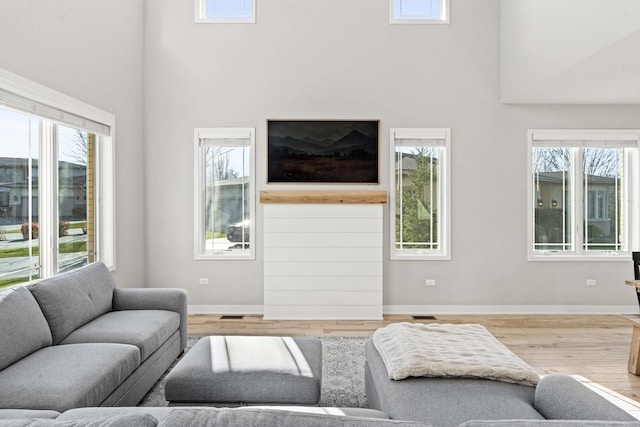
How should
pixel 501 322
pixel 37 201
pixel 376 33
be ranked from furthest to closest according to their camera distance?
pixel 376 33 < pixel 501 322 < pixel 37 201

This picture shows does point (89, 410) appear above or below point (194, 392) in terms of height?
above

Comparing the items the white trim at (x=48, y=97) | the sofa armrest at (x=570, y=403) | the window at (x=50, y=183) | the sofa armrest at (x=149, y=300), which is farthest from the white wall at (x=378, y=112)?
the sofa armrest at (x=570, y=403)

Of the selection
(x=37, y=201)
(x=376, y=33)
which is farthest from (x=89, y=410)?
(x=376, y=33)

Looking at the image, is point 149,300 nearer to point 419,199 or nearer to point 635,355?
point 419,199

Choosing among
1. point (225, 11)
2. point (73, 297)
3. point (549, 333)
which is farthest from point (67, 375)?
point (225, 11)

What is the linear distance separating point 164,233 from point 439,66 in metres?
3.92

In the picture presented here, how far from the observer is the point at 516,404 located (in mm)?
1862

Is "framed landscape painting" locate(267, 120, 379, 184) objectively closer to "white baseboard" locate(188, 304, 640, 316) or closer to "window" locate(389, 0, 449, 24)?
"window" locate(389, 0, 449, 24)

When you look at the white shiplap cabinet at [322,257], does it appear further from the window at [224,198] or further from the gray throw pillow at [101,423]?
the gray throw pillow at [101,423]

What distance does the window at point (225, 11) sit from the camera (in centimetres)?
521

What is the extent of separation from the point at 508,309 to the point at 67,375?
187 inches

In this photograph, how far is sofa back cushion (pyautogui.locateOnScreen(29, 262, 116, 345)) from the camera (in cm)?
278

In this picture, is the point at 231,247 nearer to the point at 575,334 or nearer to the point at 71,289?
the point at 71,289

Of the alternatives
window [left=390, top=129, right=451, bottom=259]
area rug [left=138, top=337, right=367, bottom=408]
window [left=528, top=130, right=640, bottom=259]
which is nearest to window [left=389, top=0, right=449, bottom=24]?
window [left=390, top=129, right=451, bottom=259]
